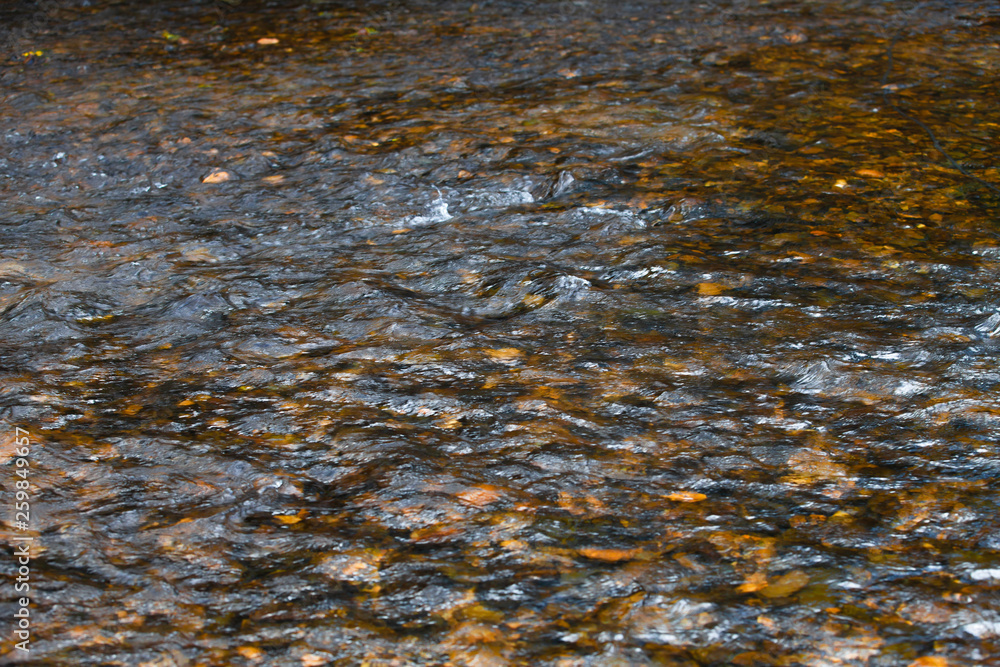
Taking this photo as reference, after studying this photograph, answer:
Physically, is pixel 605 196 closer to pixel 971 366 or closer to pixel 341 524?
pixel 971 366

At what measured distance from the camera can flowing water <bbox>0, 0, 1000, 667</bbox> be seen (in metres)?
1.73

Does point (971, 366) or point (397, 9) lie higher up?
point (397, 9)

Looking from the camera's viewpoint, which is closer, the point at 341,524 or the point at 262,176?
the point at 341,524

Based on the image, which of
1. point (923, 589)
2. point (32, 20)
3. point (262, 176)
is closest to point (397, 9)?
point (32, 20)

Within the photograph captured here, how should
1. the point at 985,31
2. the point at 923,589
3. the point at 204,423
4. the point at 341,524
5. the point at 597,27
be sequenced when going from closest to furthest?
the point at 923,589, the point at 341,524, the point at 204,423, the point at 985,31, the point at 597,27

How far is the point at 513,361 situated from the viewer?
2584 millimetres

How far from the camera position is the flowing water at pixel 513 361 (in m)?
1.73

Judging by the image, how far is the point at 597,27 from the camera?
18.6 ft

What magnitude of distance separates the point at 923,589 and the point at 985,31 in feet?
15.6

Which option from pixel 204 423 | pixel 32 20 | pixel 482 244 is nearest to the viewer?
pixel 204 423

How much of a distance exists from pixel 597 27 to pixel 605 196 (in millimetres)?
2563

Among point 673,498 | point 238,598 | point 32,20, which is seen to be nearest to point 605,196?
point 673,498

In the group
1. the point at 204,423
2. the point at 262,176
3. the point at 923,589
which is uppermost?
the point at 262,176

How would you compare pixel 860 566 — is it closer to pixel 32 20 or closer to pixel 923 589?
pixel 923 589
